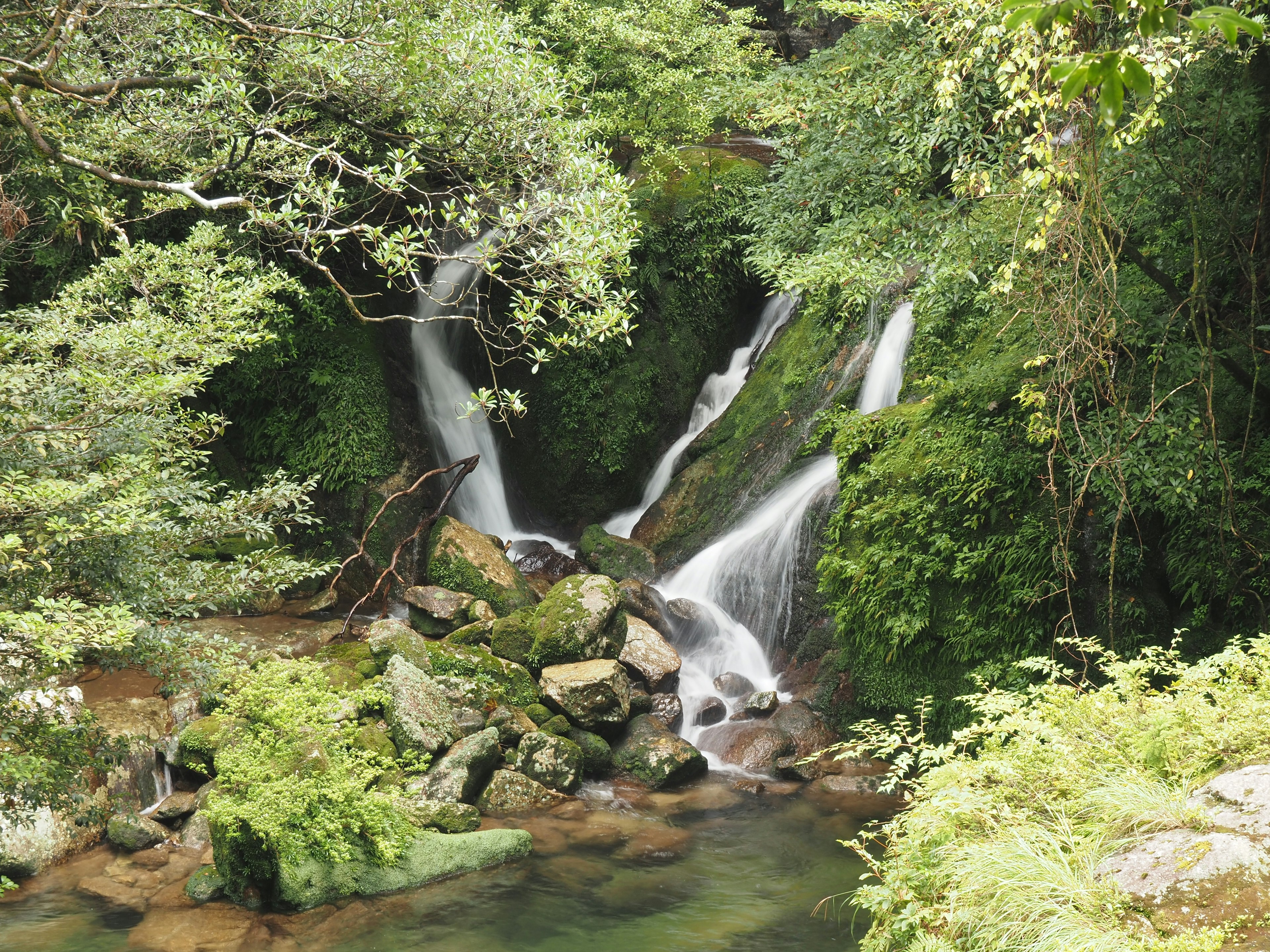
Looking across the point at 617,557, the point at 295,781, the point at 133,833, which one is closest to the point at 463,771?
the point at 295,781

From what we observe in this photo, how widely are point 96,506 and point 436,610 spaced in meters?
6.45

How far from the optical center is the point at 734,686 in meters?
10.8

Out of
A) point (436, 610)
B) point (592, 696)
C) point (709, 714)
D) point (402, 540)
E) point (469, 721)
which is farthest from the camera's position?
point (402, 540)

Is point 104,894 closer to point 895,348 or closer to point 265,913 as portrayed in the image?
point 265,913

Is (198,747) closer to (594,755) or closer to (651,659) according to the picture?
(594,755)

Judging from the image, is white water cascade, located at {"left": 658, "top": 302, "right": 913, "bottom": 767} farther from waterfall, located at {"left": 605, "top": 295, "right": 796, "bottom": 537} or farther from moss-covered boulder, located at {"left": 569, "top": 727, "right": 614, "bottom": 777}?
waterfall, located at {"left": 605, "top": 295, "right": 796, "bottom": 537}

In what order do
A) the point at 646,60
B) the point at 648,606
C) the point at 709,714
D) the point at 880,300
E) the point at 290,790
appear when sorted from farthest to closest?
the point at 646,60
the point at 880,300
the point at 648,606
the point at 709,714
the point at 290,790

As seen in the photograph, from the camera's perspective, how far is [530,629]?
1023 centimetres

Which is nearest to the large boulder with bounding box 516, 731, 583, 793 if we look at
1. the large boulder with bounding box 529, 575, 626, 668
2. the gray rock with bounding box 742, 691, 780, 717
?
the large boulder with bounding box 529, 575, 626, 668

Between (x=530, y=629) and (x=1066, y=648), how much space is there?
5671 millimetres

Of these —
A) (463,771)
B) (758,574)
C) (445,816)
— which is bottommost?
(445,816)

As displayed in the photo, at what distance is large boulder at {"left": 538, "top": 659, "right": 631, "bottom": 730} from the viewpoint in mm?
9344

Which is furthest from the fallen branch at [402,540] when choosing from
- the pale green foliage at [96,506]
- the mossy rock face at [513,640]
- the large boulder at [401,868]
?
the pale green foliage at [96,506]

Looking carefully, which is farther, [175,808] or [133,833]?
[175,808]
